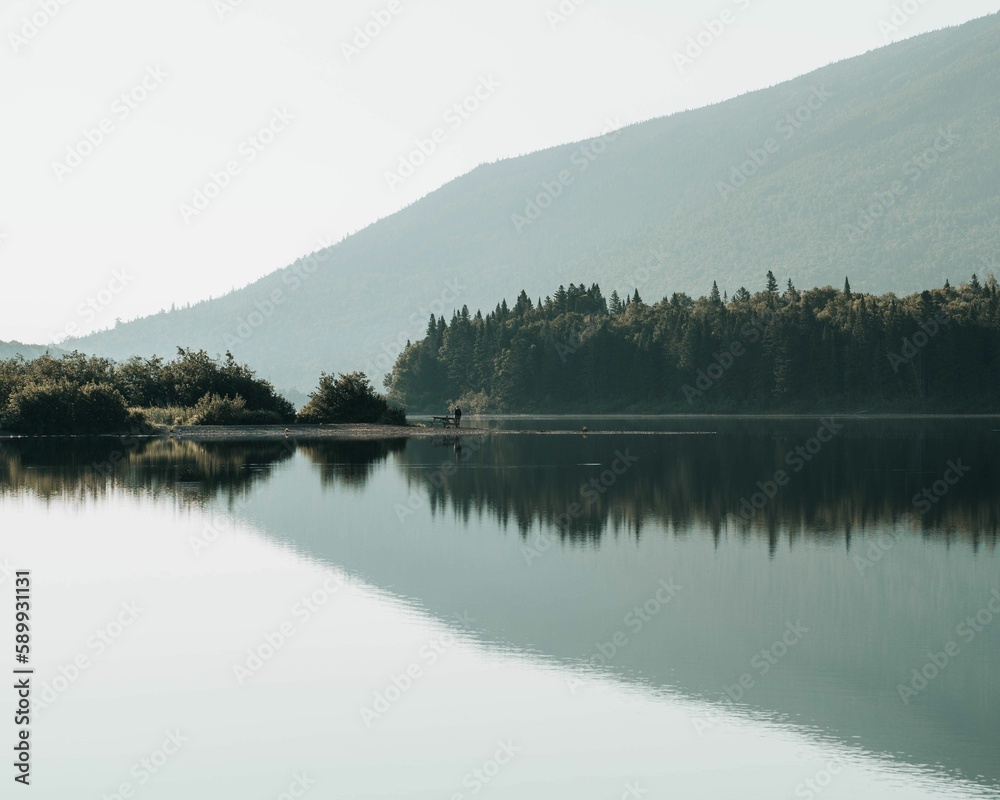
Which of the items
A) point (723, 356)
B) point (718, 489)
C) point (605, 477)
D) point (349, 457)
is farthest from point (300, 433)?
point (723, 356)

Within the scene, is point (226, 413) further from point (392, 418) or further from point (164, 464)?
point (164, 464)

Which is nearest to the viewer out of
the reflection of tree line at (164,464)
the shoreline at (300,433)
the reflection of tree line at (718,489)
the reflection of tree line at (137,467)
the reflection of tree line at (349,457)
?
the reflection of tree line at (718,489)

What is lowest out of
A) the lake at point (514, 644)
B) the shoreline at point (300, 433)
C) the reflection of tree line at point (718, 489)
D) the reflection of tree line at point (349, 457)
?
the lake at point (514, 644)

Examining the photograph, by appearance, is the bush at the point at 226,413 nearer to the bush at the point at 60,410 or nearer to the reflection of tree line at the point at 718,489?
the bush at the point at 60,410

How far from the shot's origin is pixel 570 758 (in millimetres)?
13711

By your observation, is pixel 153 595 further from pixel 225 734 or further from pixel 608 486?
pixel 608 486

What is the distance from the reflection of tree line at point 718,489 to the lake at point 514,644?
27 centimetres

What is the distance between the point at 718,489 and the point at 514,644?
21.7 m

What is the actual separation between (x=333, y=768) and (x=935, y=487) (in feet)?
98.0

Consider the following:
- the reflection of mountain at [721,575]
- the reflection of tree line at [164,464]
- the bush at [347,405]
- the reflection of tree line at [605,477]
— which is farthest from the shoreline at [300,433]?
the reflection of mountain at [721,575]

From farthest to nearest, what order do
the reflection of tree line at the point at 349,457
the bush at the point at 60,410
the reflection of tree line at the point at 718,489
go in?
the bush at the point at 60,410 < the reflection of tree line at the point at 349,457 < the reflection of tree line at the point at 718,489

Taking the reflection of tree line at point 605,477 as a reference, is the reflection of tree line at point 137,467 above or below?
above

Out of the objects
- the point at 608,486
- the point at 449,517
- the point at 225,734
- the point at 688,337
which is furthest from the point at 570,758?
the point at 688,337

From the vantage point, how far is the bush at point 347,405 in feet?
293
